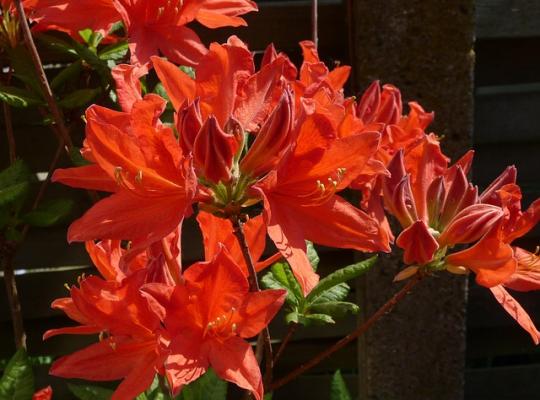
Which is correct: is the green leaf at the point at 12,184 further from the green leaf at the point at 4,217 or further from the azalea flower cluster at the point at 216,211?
the azalea flower cluster at the point at 216,211

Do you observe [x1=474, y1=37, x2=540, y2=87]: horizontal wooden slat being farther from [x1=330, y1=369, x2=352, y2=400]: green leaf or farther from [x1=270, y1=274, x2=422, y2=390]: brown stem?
[x1=270, y1=274, x2=422, y2=390]: brown stem

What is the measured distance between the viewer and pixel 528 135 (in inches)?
88.4

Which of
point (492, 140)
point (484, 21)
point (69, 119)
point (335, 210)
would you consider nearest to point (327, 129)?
point (335, 210)

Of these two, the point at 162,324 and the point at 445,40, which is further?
the point at 445,40

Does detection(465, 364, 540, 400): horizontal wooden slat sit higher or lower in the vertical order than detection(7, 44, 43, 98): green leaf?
lower

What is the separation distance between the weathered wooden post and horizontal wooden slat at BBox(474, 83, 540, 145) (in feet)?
1.58

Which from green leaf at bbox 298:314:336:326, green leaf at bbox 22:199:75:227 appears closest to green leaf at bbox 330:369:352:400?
green leaf at bbox 298:314:336:326

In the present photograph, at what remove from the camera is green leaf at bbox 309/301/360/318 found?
117cm

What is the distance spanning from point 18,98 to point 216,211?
636mm

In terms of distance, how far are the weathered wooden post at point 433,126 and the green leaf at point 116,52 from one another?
0.52 meters

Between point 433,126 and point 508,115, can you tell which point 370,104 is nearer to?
point 433,126

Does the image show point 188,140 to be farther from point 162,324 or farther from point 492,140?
point 492,140

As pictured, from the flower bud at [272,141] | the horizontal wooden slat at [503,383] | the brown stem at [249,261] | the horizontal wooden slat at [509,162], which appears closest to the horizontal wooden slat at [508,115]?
the horizontal wooden slat at [509,162]

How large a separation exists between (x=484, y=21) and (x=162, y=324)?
1.39 metres
